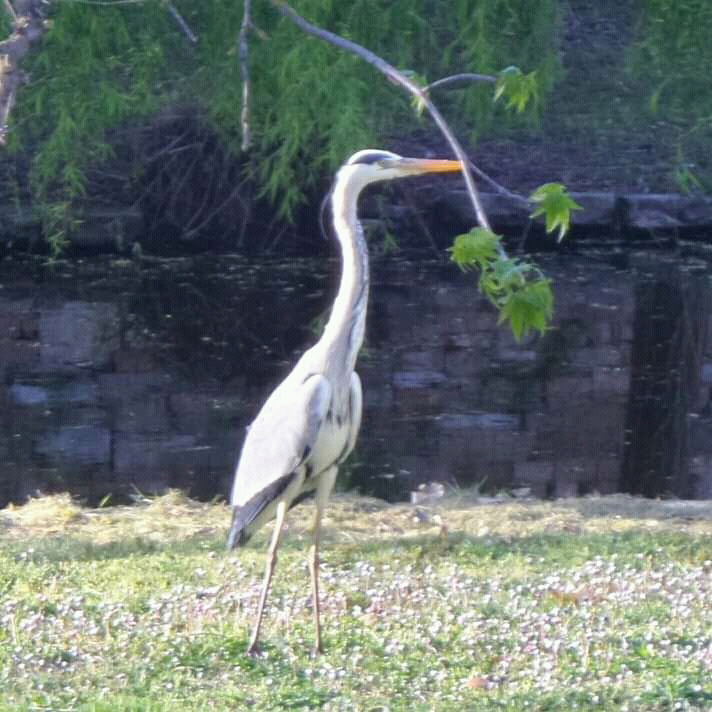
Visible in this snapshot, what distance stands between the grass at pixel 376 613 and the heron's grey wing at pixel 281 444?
0.43 meters

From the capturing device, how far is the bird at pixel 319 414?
5023mm

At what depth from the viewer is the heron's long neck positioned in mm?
5090

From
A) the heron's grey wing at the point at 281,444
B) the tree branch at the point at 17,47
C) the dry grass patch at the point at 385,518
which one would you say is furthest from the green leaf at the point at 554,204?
the dry grass patch at the point at 385,518

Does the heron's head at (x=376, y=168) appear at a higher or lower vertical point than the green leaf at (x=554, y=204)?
higher

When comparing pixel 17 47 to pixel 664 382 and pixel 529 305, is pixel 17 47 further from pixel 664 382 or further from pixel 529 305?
pixel 664 382

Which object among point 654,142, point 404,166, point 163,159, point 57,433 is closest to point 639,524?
point 404,166

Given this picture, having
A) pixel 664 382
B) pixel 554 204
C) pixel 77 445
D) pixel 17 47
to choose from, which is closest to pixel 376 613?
pixel 554 204

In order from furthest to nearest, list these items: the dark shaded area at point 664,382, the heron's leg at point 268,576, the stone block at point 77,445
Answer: the stone block at point 77,445
the dark shaded area at point 664,382
the heron's leg at point 268,576

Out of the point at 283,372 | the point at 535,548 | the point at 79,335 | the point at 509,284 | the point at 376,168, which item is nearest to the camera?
the point at 509,284

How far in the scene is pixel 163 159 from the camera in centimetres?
1616

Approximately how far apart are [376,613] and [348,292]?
110cm

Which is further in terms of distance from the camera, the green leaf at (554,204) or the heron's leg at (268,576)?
the heron's leg at (268,576)

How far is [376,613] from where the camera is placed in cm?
519

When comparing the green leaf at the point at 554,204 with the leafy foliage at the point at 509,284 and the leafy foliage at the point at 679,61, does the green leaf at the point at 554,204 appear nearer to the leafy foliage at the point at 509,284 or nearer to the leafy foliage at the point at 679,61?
the leafy foliage at the point at 509,284
